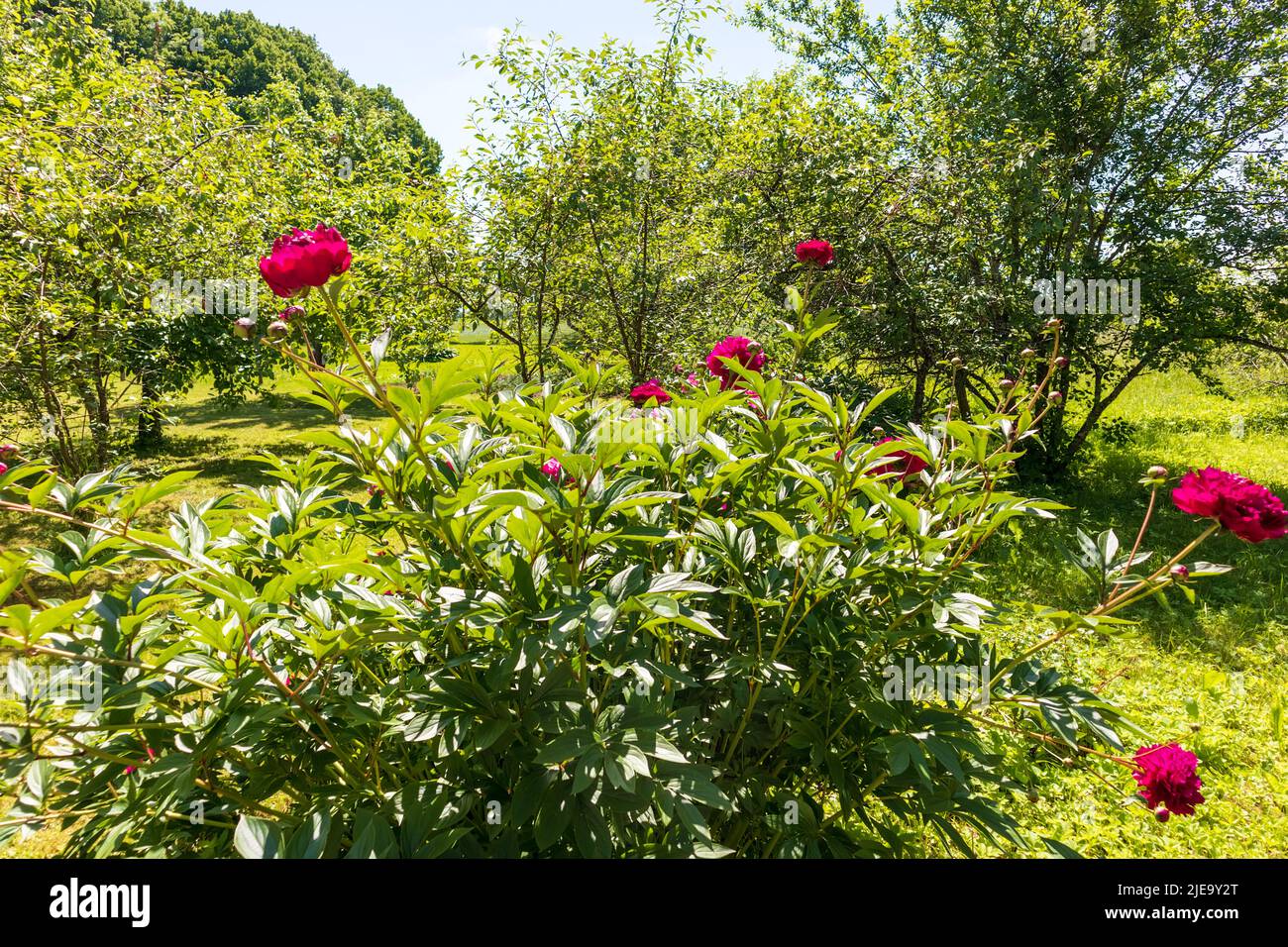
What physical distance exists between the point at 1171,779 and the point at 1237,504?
653 millimetres

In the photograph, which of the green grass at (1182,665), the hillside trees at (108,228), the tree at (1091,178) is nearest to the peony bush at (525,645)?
the green grass at (1182,665)

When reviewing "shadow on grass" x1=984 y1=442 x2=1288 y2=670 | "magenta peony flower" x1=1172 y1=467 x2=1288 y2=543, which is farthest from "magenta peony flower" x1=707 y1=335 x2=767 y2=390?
"shadow on grass" x1=984 y1=442 x2=1288 y2=670

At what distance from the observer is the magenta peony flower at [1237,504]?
133 centimetres

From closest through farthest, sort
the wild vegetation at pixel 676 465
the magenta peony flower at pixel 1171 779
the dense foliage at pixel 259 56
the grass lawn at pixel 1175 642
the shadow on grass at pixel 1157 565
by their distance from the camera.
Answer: the wild vegetation at pixel 676 465, the magenta peony flower at pixel 1171 779, the grass lawn at pixel 1175 642, the shadow on grass at pixel 1157 565, the dense foliage at pixel 259 56

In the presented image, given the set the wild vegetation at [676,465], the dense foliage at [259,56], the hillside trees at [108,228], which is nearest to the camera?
the wild vegetation at [676,465]

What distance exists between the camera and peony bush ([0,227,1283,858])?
125cm

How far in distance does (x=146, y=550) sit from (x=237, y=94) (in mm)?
52094

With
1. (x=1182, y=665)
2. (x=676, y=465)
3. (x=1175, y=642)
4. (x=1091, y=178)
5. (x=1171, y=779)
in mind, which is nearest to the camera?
(x=1171, y=779)

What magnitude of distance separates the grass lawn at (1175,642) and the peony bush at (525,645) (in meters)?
0.27

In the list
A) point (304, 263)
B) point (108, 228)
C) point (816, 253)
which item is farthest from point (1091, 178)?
point (108, 228)

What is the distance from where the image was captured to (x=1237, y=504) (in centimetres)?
136

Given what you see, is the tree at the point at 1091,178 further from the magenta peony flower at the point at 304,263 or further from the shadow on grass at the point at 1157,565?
the magenta peony flower at the point at 304,263

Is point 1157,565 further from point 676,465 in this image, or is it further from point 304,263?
point 304,263

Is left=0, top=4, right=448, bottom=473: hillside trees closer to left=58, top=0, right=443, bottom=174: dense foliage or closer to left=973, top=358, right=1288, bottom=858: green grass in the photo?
left=973, top=358, right=1288, bottom=858: green grass
